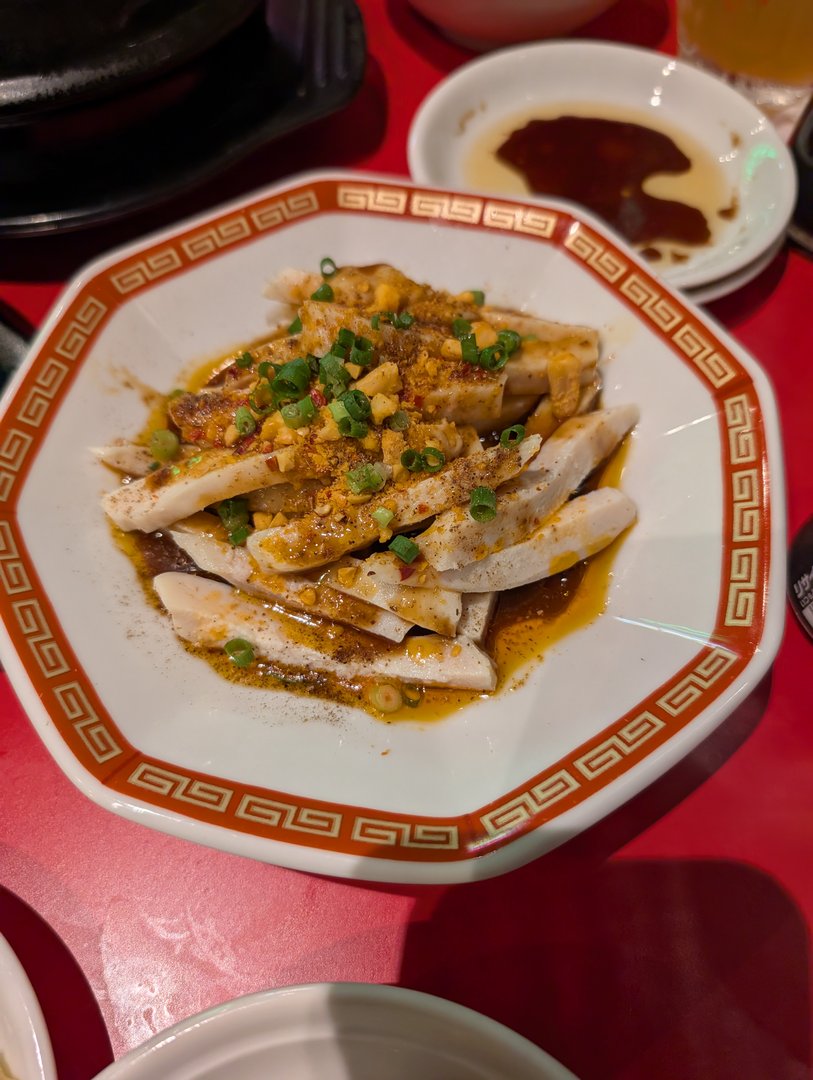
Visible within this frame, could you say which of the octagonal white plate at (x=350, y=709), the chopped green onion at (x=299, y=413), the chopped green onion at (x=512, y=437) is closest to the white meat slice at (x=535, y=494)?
the chopped green onion at (x=512, y=437)

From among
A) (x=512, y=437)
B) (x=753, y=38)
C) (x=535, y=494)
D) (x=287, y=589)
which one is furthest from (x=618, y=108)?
(x=287, y=589)

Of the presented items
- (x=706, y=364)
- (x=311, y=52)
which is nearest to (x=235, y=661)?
(x=706, y=364)

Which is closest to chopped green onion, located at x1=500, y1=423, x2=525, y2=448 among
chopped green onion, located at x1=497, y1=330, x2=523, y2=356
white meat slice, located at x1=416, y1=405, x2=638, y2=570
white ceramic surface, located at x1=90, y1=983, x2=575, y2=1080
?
white meat slice, located at x1=416, y1=405, x2=638, y2=570

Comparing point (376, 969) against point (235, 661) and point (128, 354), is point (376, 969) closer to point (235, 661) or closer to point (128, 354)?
point (235, 661)

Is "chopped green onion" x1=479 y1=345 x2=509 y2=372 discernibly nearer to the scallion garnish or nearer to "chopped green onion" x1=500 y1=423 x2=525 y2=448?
"chopped green onion" x1=500 y1=423 x2=525 y2=448

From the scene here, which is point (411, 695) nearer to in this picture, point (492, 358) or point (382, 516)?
point (382, 516)

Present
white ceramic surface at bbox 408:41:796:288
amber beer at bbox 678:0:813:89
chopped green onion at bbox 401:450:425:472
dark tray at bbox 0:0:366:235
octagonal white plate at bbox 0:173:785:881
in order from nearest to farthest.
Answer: octagonal white plate at bbox 0:173:785:881, chopped green onion at bbox 401:450:425:472, dark tray at bbox 0:0:366:235, white ceramic surface at bbox 408:41:796:288, amber beer at bbox 678:0:813:89
